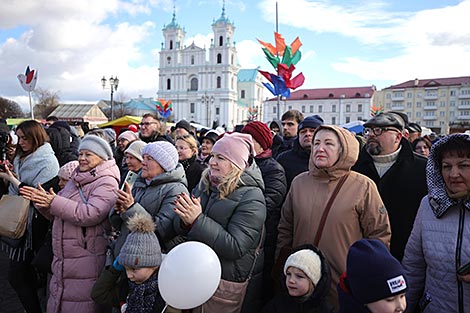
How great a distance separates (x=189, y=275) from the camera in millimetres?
2045

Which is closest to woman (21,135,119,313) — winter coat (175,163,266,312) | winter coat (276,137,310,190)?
winter coat (175,163,266,312)

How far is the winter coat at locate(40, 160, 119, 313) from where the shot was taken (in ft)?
10.2

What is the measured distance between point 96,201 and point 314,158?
2.02m

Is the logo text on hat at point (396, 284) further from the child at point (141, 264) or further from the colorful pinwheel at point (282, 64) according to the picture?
the colorful pinwheel at point (282, 64)

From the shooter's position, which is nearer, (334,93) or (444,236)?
(444,236)

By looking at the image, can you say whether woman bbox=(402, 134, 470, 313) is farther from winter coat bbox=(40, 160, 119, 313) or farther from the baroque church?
the baroque church

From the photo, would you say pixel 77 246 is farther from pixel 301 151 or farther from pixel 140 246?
pixel 301 151

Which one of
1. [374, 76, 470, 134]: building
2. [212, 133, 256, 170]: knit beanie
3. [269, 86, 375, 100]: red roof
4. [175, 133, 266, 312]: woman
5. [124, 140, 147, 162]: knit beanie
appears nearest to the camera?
[175, 133, 266, 312]: woman

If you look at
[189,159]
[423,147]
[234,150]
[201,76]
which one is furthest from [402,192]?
[201,76]

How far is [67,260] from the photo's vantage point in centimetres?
314

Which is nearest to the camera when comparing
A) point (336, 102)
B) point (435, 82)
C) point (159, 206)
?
point (159, 206)

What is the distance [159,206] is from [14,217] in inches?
66.9

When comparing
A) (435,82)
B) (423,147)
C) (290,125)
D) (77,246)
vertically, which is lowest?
(77,246)

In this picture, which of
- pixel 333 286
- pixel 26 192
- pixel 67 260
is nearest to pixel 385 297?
pixel 333 286
